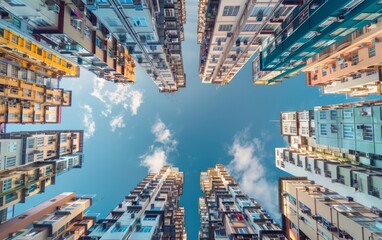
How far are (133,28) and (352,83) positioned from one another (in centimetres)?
3990

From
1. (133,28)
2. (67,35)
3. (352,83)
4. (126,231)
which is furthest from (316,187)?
(67,35)

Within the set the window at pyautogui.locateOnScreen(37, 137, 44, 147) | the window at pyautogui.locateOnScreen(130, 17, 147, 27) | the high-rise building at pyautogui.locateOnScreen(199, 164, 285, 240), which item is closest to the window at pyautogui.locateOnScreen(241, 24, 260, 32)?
the window at pyautogui.locateOnScreen(130, 17, 147, 27)

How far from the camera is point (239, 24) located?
33750 mm

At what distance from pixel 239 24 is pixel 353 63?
19.7m

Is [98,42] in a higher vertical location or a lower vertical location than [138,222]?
higher

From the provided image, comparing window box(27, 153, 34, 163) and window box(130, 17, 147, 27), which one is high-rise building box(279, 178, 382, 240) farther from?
window box(27, 153, 34, 163)

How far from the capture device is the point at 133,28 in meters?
29.8

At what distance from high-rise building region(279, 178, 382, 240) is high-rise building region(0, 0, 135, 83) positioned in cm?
4192

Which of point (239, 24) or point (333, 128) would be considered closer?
point (333, 128)

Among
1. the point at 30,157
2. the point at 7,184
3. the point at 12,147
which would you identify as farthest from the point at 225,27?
the point at 7,184

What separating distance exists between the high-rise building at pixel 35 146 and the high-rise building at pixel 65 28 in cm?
1772

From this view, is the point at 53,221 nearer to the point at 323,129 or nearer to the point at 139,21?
the point at 139,21

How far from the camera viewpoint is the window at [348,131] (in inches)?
1148

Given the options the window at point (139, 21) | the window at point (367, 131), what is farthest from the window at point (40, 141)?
the window at point (367, 131)
